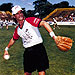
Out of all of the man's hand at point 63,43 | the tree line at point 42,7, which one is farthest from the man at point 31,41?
the tree line at point 42,7

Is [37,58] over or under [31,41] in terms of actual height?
under

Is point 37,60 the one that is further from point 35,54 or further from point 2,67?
point 2,67

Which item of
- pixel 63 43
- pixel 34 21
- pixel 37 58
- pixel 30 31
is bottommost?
pixel 37 58

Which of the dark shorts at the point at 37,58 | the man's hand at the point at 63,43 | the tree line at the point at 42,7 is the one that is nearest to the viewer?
the man's hand at the point at 63,43

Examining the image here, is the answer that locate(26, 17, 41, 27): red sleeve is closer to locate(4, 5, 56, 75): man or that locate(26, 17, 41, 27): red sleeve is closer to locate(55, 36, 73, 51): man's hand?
locate(4, 5, 56, 75): man

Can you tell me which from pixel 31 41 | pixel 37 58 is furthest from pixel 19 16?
pixel 37 58

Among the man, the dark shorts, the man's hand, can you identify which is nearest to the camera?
the man's hand

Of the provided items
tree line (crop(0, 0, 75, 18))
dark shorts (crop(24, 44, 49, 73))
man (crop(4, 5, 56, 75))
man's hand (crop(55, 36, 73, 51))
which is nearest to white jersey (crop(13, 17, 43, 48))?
→ man (crop(4, 5, 56, 75))

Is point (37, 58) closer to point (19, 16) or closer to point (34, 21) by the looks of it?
point (34, 21)

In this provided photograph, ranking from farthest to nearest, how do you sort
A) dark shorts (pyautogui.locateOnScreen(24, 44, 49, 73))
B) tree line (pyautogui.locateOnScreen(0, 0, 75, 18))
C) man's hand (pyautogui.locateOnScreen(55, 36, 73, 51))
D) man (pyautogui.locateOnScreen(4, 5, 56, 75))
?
tree line (pyautogui.locateOnScreen(0, 0, 75, 18))
dark shorts (pyautogui.locateOnScreen(24, 44, 49, 73))
man (pyautogui.locateOnScreen(4, 5, 56, 75))
man's hand (pyautogui.locateOnScreen(55, 36, 73, 51))

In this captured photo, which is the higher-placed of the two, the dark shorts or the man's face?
→ the man's face

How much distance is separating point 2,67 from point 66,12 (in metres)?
43.3

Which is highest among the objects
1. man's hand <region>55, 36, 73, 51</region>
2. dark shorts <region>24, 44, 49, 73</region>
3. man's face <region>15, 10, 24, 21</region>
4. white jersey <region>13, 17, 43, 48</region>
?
man's face <region>15, 10, 24, 21</region>

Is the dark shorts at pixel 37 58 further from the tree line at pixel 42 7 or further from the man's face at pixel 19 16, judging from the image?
the tree line at pixel 42 7
